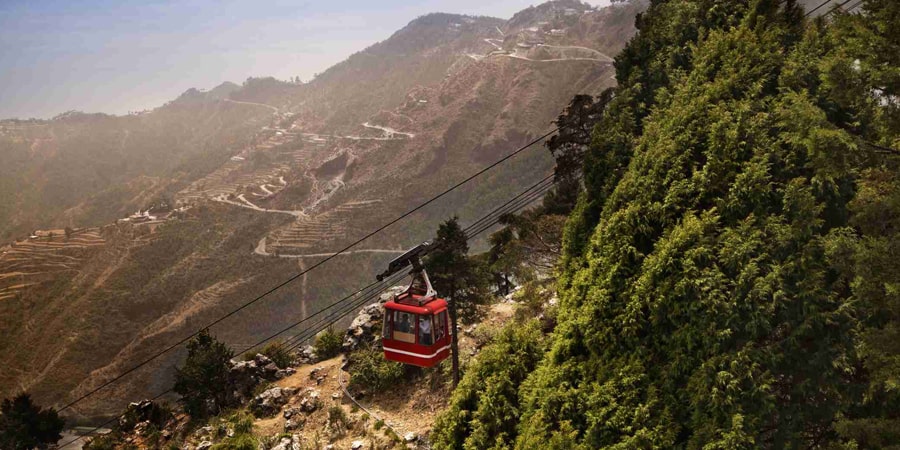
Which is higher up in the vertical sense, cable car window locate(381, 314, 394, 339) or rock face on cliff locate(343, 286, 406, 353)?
cable car window locate(381, 314, 394, 339)

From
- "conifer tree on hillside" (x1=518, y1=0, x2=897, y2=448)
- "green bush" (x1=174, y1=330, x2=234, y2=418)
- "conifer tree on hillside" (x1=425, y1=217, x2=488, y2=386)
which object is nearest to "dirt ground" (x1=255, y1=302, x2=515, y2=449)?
"conifer tree on hillside" (x1=425, y1=217, x2=488, y2=386)

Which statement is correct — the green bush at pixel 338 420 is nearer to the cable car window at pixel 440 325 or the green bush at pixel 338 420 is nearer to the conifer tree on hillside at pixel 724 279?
the cable car window at pixel 440 325

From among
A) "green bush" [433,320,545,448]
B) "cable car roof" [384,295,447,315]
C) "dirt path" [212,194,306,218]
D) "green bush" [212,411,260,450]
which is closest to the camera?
"green bush" [433,320,545,448]

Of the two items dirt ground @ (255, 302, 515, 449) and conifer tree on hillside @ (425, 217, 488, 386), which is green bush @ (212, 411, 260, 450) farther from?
conifer tree on hillside @ (425, 217, 488, 386)

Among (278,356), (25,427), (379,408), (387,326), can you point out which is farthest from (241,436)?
(25,427)

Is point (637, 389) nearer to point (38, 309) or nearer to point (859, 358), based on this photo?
point (859, 358)

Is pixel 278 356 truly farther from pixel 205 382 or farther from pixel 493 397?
pixel 493 397

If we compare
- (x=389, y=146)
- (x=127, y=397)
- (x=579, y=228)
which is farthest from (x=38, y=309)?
(x=579, y=228)
